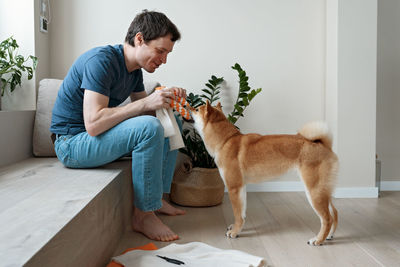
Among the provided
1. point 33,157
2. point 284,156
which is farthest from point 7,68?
point 284,156

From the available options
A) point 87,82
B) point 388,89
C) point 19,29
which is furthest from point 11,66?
point 388,89

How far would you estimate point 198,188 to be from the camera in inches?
101

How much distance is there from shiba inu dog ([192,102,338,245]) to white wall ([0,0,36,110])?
51.3 inches

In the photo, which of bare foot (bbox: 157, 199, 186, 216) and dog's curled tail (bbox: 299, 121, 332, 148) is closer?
dog's curled tail (bbox: 299, 121, 332, 148)

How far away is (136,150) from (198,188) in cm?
93

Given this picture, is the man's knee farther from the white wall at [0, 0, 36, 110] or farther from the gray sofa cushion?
the white wall at [0, 0, 36, 110]

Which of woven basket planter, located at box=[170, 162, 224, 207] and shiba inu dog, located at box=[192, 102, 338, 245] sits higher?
shiba inu dog, located at box=[192, 102, 338, 245]

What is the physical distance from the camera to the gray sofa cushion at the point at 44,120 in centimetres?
233

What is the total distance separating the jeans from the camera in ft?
5.65

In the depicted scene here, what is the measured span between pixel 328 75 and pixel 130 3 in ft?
5.67

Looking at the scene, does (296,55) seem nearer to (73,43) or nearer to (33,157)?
(73,43)

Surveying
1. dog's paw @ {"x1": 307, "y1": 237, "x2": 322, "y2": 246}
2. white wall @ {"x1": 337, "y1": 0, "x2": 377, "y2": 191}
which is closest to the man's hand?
dog's paw @ {"x1": 307, "y1": 237, "x2": 322, "y2": 246}

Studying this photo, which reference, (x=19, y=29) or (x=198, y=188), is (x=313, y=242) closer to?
(x=198, y=188)

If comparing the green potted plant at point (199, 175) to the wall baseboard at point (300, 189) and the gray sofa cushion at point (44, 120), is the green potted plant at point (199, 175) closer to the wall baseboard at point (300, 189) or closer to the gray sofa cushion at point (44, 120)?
the wall baseboard at point (300, 189)
